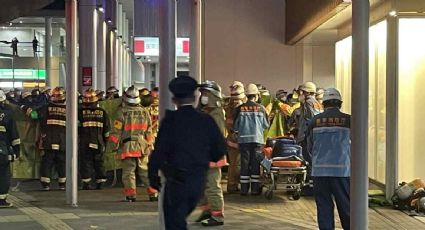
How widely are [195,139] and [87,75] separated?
63.7ft

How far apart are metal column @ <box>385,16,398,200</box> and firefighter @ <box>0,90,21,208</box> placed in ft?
20.5

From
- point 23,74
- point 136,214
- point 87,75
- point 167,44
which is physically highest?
point 23,74

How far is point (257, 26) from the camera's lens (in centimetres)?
2266

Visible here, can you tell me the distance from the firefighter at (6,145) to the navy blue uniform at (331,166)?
5574mm

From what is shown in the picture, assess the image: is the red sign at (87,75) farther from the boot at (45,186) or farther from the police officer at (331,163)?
the police officer at (331,163)

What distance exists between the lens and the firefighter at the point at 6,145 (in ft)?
37.7

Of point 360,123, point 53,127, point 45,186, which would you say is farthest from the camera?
point 45,186

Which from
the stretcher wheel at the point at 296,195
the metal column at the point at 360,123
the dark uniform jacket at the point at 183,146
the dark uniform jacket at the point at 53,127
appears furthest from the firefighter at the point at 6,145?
the metal column at the point at 360,123

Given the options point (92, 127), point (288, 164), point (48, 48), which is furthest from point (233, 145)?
point (48, 48)

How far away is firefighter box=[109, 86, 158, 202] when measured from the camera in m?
12.3

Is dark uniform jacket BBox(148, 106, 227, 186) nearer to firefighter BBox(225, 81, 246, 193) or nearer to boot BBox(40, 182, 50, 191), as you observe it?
firefighter BBox(225, 81, 246, 193)

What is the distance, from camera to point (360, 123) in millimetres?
6559

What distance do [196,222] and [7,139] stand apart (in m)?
3.65

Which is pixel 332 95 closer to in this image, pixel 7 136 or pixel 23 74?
pixel 7 136
